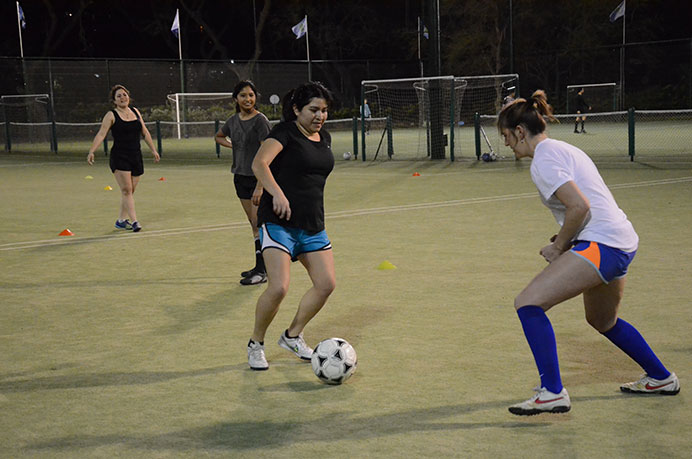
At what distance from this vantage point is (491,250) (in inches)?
374

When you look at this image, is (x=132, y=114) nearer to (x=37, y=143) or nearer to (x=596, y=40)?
(x=37, y=143)

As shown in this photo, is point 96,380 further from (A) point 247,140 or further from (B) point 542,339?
(A) point 247,140

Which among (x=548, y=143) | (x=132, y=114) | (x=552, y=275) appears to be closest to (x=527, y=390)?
(x=552, y=275)

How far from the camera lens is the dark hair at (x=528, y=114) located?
14.4 ft

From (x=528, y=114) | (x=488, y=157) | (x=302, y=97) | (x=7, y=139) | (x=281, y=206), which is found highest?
(x=302, y=97)

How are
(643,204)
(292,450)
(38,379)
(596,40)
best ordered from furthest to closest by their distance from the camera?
1. (596,40)
2. (643,204)
3. (38,379)
4. (292,450)

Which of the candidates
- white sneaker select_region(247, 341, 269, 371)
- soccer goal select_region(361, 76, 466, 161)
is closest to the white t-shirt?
white sneaker select_region(247, 341, 269, 371)

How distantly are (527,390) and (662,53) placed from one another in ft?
161

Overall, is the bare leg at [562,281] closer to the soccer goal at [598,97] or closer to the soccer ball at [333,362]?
the soccer ball at [333,362]

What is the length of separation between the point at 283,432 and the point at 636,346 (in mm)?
2005

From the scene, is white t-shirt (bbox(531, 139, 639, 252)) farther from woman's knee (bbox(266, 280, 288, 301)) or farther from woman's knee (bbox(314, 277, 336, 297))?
woman's knee (bbox(266, 280, 288, 301))

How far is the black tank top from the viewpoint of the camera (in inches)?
464

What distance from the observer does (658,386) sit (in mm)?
4723

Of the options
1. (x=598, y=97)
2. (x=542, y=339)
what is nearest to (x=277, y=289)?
(x=542, y=339)
